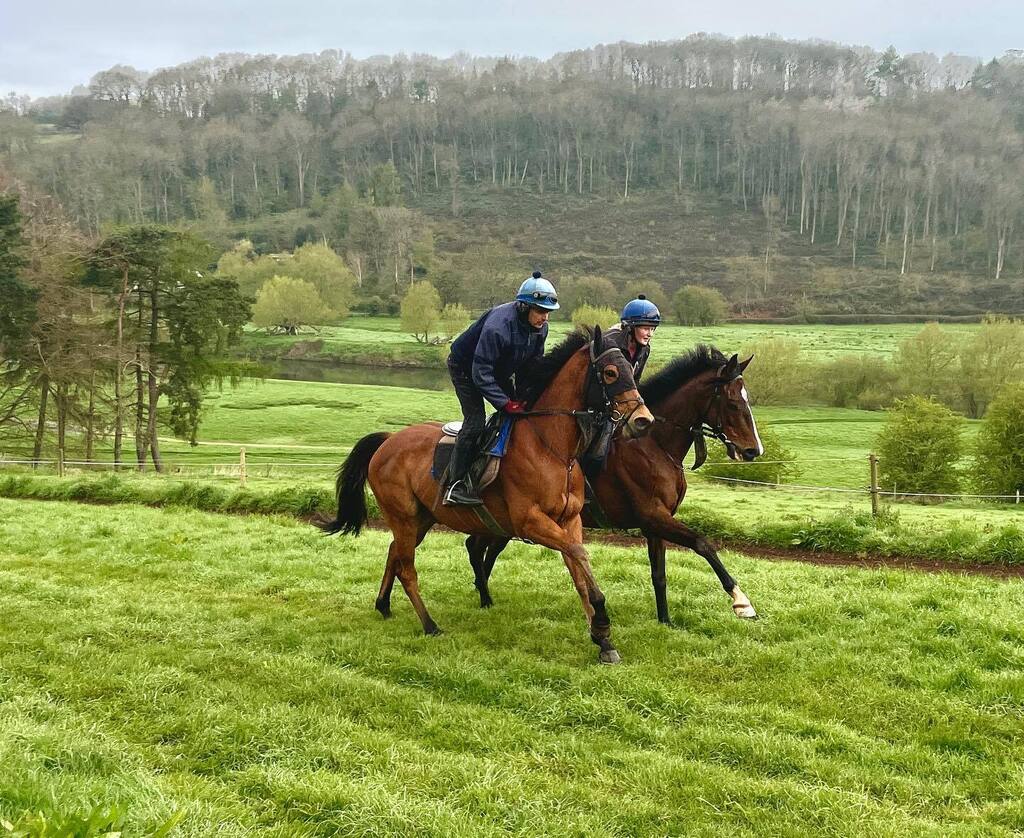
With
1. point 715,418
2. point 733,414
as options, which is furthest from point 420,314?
point 733,414

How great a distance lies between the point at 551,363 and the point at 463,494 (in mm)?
1490

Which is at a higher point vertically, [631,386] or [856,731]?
[631,386]

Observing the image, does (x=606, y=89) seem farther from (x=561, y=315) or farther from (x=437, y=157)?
(x=561, y=315)

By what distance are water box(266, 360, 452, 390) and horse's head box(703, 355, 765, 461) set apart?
51930 mm

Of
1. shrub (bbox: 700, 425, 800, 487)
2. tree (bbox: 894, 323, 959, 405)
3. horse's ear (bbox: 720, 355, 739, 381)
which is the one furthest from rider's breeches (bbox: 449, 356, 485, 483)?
tree (bbox: 894, 323, 959, 405)

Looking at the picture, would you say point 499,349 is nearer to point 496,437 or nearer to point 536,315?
point 536,315

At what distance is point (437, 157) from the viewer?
147 metres

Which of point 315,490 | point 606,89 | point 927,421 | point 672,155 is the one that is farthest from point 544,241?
point 315,490

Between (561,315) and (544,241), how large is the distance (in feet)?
114

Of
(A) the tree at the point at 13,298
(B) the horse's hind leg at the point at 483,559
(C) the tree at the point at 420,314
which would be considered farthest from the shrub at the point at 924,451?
Result: (C) the tree at the point at 420,314

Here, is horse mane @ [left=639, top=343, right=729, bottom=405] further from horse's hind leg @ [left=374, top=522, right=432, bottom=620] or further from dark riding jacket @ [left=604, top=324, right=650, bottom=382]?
horse's hind leg @ [left=374, top=522, right=432, bottom=620]

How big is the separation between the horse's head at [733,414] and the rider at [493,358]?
2016mm

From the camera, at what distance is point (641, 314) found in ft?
26.7

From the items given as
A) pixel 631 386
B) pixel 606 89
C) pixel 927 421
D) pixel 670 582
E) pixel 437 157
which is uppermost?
pixel 606 89
